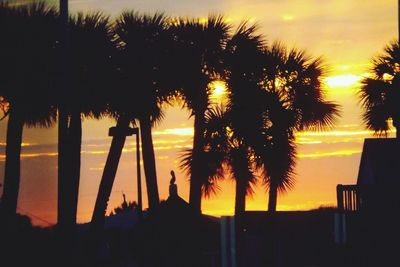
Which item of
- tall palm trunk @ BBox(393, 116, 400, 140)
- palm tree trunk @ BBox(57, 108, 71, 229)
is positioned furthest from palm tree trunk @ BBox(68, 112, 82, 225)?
tall palm trunk @ BBox(393, 116, 400, 140)

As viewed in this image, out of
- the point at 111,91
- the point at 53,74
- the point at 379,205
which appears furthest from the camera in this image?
the point at 111,91

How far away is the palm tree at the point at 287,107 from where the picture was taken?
4597cm

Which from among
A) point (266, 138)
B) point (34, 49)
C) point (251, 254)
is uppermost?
point (34, 49)

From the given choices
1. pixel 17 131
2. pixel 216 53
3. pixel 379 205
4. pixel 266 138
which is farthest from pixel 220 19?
pixel 379 205

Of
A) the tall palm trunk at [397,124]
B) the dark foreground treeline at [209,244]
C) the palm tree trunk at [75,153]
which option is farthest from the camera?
the tall palm trunk at [397,124]

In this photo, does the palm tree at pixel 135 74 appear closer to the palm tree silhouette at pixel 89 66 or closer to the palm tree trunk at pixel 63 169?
the palm tree silhouette at pixel 89 66

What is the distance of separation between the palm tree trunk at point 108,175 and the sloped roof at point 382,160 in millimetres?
9601

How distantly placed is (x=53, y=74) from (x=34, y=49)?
4.29 ft

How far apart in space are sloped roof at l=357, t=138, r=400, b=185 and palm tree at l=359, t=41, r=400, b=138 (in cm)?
104

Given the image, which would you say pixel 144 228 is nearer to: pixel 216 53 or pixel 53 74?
pixel 53 74

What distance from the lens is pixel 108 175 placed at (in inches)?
1811

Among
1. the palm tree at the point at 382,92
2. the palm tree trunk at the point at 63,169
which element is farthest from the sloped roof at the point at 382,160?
the palm tree trunk at the point at 63,169

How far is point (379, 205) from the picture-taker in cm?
3575

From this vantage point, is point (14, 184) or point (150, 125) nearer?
point (14, 184)
